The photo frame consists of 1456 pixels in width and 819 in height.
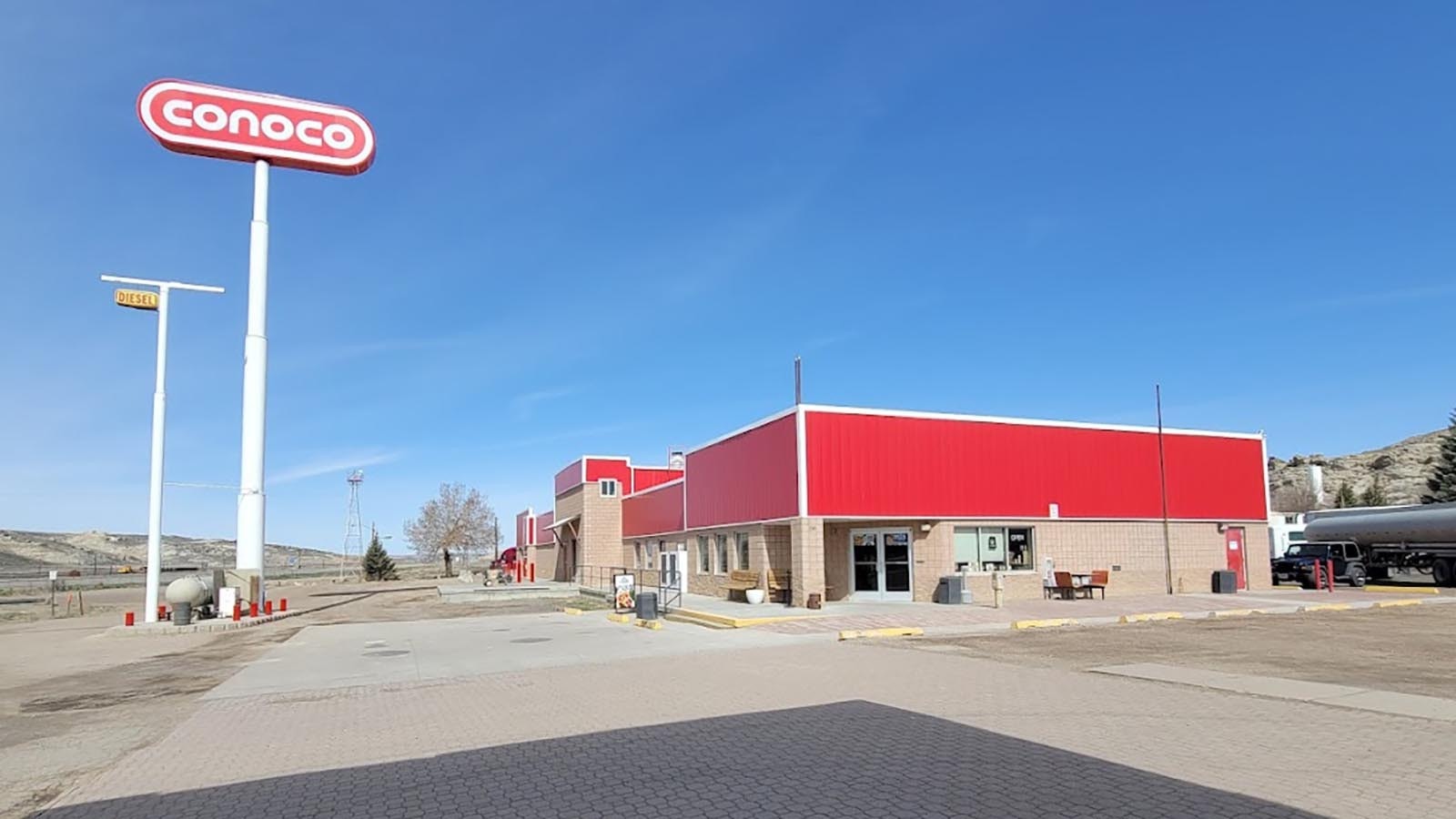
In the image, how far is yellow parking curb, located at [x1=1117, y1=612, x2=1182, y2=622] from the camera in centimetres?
2336

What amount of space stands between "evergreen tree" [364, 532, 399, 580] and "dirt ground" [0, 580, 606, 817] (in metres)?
34.8

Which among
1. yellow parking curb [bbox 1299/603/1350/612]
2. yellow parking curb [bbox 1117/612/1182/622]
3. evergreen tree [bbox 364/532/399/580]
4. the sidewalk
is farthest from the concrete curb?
evergreen tree [bbox 364/532/399/580]

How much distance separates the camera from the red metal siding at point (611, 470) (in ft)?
169

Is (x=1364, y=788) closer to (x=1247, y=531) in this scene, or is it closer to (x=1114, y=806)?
(x=1114, y=806)

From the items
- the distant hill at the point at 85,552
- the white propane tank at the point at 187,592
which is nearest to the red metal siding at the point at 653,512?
the white propane tank at the point at 187,592

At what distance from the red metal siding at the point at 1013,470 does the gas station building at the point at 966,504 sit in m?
0.04

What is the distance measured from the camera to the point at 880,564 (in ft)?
94.7

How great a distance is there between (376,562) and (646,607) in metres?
54.6

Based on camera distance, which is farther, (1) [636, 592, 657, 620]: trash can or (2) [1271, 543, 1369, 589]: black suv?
(2) [1271, 543, 1369, 589]: black suv

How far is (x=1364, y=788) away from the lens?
22.1ft

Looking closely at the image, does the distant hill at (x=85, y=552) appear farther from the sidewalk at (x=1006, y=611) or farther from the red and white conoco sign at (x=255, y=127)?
the sidewalk at (x=1006, y=611)

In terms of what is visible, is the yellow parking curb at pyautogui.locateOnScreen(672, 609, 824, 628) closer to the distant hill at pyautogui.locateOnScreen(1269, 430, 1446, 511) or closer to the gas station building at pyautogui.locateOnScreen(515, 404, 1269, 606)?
the gas station building at pyautogui.locateOnScreen(515, 404, 1269, 606)

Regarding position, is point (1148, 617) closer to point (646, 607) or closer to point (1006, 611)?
point (1006, 611)

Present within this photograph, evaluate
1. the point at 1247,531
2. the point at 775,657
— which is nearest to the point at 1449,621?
the point at 1247,531
